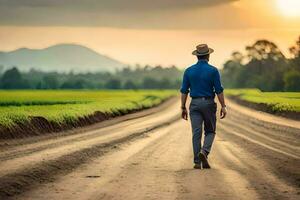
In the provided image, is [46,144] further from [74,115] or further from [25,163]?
[74,115]

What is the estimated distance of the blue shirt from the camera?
13.2 meters

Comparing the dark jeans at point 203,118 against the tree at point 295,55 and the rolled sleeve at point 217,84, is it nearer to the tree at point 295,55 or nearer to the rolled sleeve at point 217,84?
the rolled sleeve at point 217,84

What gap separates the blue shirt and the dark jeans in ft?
0.60

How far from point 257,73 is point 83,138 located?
134 metres

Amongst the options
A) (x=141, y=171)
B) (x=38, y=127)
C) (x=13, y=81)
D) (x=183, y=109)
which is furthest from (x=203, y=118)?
(x=13, y=81)

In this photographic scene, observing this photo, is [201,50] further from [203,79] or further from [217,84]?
[217,84]

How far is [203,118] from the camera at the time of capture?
43.8 ft

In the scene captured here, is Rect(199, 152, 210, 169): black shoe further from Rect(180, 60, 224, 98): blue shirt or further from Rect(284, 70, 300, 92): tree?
Rect(284, 70, 300, 92): tree

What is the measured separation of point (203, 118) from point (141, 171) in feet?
6.64

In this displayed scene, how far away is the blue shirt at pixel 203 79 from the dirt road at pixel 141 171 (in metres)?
1.51

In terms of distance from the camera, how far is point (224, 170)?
1242 cm

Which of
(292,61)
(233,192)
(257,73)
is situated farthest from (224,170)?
(257,73)

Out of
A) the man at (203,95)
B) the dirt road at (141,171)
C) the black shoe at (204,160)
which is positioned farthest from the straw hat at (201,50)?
the dirt road at (141,171)

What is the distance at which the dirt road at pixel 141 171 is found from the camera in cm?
955
